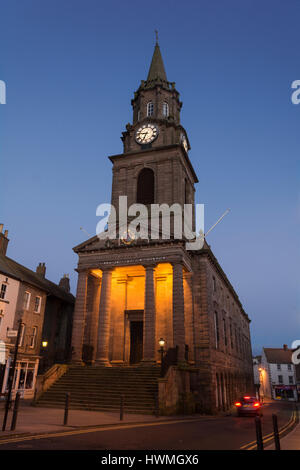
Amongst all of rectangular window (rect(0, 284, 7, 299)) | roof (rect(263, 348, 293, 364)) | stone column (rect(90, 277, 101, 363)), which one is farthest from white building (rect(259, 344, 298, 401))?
rectangular window (rect(0, 284, 7, 299))

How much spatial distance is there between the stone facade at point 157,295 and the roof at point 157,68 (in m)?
5.58

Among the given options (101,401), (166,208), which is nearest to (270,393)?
(166,208)

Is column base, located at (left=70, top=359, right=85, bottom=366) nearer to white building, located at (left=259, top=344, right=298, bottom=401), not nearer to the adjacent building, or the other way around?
the adjacent building

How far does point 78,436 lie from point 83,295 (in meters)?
18.1

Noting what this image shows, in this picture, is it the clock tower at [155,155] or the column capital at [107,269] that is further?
the clock tower at [155,155]

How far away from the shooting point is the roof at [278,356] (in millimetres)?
73500

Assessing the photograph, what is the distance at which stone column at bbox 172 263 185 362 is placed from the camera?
23.6 m

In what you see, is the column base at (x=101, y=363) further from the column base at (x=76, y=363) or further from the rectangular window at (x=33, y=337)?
the rectangular window at (x=33, y=337)

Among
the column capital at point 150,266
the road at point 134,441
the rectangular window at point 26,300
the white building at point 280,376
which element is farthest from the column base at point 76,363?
the white building at point 280,376

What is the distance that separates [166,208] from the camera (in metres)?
32.6

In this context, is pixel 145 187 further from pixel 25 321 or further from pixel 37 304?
pixel 25 321

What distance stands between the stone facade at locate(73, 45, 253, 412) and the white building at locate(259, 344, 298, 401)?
39.5m

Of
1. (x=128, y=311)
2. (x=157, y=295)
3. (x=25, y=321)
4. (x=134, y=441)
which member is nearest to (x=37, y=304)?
(x=25, y=321)
